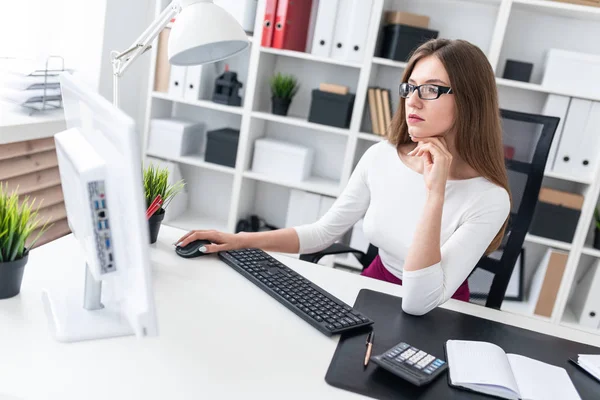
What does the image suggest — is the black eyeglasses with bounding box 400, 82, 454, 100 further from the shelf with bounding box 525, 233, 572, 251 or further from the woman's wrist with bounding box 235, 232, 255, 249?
the shelf with bounding box 525, 233, 572, 251

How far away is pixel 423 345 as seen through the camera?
1.17 metres

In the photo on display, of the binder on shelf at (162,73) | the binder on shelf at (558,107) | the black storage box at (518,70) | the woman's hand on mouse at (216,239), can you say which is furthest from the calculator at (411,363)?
the binder on shelf at (162,73)

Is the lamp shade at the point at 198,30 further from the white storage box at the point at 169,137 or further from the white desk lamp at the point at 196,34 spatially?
the white storage box at the point at 169,137

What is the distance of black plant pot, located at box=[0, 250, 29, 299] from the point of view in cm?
107

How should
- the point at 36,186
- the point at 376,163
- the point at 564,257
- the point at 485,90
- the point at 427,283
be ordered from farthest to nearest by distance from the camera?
the point at 564,257, the point at 36,186, the point at 376,163, the point at 485,90, the point at 427,283

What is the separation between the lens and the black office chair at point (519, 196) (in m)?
1.76

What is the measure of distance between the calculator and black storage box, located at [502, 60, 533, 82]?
6.54 ft

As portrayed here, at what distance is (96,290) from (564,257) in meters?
2.31

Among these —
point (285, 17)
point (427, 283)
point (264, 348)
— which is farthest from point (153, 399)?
point (285, 17)

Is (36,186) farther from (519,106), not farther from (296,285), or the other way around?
(519,106)

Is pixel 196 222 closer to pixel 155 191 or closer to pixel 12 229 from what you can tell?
pixel 155 191

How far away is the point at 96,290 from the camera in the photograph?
1087 millimetres

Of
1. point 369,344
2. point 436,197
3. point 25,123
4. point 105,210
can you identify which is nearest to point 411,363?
point 369,344

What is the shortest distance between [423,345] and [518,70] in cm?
195
